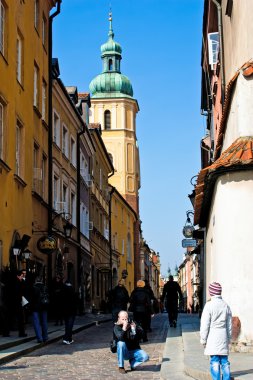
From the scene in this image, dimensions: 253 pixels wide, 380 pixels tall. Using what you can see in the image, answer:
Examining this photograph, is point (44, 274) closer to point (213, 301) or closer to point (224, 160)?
point (224, 160)

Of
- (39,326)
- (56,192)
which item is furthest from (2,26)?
(56,192)

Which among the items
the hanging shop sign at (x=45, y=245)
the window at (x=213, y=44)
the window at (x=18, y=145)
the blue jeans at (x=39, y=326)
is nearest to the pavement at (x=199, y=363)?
the blue jeans at (x=39, y=326)

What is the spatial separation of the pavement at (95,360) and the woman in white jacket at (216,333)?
0.43m

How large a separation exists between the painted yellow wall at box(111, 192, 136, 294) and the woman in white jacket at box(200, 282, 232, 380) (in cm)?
5058

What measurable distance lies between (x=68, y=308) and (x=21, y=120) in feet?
23.5

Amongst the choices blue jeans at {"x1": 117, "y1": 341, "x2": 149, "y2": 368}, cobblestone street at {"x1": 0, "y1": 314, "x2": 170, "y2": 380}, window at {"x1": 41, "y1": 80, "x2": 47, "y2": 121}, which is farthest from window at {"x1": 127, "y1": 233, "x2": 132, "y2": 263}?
blue jeans at {"x1": 117, "y1": 341, "x2": 149, "y2": 368}

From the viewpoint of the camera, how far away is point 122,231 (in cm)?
Answer: 6762

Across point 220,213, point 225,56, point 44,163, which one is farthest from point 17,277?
point 44,163

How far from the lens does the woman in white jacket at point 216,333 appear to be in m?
9.27

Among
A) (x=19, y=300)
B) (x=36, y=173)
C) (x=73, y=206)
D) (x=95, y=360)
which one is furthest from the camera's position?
(x=73, y=206)

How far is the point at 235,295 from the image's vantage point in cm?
1253

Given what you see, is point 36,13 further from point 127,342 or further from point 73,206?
point 127,342

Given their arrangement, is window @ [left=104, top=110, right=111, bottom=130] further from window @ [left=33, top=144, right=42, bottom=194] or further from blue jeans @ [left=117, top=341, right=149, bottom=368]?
blue jeans @ [left=117, top=341, right=149, bottom=368]

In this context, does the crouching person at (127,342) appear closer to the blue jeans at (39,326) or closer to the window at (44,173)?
the blue jeans at (39,326)
